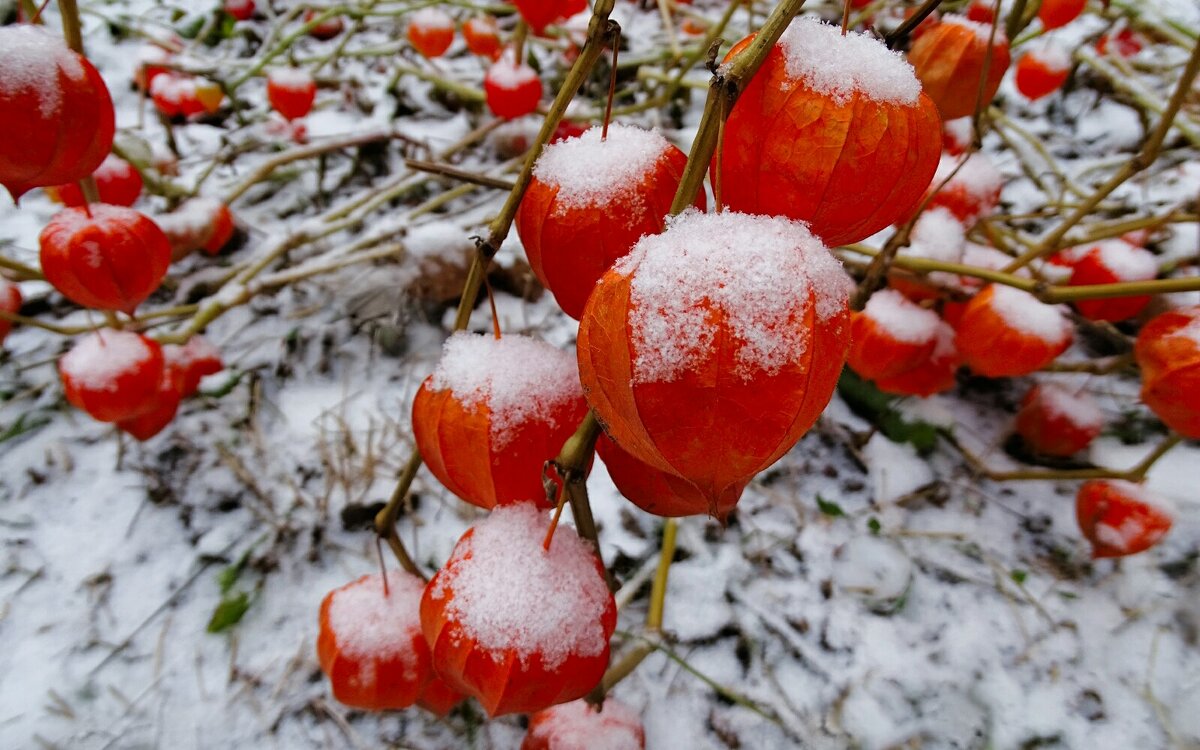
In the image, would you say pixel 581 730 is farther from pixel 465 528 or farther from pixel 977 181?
pixel 977 181

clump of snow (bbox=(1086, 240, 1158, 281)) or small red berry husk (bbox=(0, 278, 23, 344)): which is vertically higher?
clump of snow (bbox=(1086, 240, 1158, 281))

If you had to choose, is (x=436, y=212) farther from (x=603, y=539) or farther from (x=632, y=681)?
(x=632, y=681)

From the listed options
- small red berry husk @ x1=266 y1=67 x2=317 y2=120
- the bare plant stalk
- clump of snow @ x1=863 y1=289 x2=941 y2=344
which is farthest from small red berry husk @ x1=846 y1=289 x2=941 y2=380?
small red berry husk @ x1=266 y1=67 x2=317 y2=120

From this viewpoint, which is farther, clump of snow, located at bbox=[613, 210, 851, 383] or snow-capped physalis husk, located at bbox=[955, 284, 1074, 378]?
snow-capped physalis husk, located at bbox=[955, 284, 1074, 378]

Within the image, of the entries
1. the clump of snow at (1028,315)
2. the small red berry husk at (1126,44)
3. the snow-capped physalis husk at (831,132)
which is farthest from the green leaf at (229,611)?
the small red berry husk at (1126,44)

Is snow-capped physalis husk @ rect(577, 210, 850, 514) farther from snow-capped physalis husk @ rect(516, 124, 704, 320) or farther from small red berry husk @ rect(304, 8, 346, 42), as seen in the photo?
small red berry husk @ rect(304, 8, 346, 42)

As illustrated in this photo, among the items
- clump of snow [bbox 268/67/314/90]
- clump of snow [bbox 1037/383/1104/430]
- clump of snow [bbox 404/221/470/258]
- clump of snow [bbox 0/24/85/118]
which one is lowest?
clump of snow [bbox 404/221/470/258]

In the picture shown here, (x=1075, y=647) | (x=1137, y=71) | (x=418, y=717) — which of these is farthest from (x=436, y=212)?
(x=1137, y=71)
